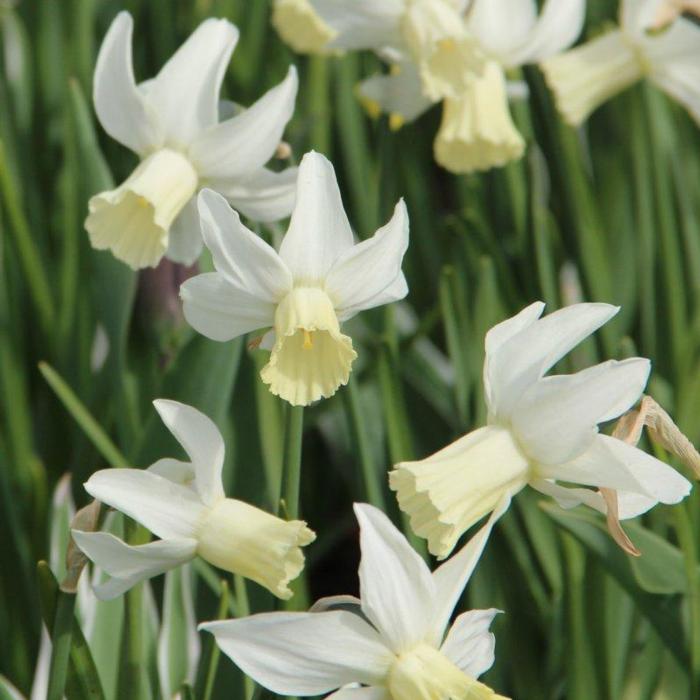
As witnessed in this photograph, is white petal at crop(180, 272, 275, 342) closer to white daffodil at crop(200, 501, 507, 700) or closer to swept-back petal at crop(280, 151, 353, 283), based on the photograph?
swept-back petal at crop(280, 151, 353, 283)

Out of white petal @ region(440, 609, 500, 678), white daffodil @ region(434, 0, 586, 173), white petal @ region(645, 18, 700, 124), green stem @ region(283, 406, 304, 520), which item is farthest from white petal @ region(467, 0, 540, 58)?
white petal @ region(440, 609, 500, 678)

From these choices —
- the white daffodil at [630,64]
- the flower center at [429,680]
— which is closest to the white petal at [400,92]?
the white daffodil at [630,64]

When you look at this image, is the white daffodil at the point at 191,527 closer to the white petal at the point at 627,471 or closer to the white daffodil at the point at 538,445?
the white daffodil at the point at 538,445

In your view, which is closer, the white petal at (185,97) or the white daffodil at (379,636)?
the white daffodil at (379,636)

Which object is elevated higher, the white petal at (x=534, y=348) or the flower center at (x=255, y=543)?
the white petal at (x=534, y=348)

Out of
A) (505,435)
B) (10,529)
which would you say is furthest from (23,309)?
(505,435)

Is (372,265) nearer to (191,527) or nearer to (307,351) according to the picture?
(307,351)

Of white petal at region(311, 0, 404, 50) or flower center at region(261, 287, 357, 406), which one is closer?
flower center at region(261, 287, 357, 406)
